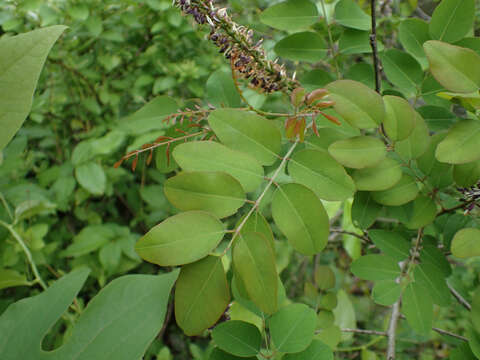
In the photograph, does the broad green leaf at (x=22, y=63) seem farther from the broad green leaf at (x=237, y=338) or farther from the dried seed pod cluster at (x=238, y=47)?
the broad green leaf at (x=237, y=338)

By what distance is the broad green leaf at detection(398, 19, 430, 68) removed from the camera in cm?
52

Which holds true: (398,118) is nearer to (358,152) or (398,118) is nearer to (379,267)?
(358,152)

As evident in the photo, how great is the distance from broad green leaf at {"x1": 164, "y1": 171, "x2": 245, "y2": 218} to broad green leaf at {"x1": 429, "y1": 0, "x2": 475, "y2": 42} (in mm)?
385

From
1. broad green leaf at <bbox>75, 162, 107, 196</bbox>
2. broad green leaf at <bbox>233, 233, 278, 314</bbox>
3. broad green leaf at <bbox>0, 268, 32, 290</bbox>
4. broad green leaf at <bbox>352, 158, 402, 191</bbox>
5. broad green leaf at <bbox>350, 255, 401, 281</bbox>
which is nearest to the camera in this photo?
broad green leaf at <bbox>233, 233, 278, 314</bbox>

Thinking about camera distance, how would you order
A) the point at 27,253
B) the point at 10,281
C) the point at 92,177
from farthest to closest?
the point at 92,177 → the point at 27,253 → the point at 10,281

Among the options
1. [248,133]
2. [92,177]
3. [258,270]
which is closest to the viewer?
[258,270]

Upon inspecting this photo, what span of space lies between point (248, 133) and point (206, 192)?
0.35ft

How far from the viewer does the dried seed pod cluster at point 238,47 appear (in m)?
0.39

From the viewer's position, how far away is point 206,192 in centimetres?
35

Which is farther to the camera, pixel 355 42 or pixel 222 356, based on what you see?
pixel 355 42

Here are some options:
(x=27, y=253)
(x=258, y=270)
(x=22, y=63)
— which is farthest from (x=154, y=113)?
(x=27, y=253)

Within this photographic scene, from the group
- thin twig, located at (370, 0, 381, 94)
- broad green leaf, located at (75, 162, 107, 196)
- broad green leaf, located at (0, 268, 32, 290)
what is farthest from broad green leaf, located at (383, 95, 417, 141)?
broad green leaf, located at (75, 162, 107, 196)

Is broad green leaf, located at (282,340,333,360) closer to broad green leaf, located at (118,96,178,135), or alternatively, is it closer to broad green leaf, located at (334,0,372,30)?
broad green leaf, located at (118,96,178,135)

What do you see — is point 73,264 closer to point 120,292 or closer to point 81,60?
point 81,60
